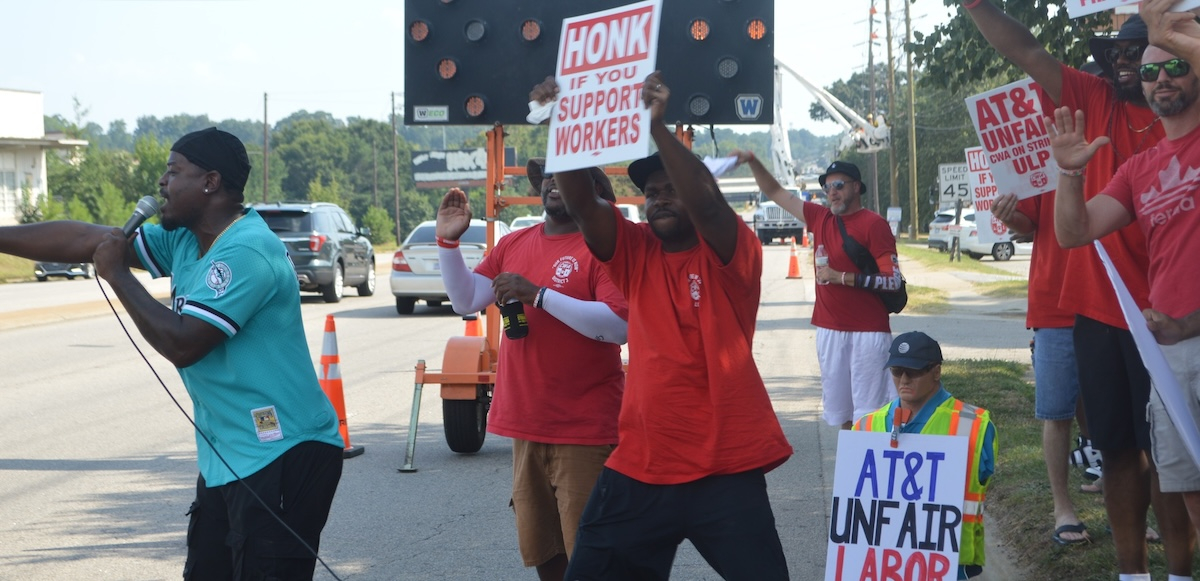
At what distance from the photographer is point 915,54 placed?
37.4 ft

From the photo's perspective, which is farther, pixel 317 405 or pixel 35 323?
pixel 35 323

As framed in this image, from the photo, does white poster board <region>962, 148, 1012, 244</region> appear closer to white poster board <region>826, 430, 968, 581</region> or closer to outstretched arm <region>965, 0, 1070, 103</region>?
outstretched arm <region>965, 0, 1070, 103</region>

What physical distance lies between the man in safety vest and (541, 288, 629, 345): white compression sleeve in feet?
3.79

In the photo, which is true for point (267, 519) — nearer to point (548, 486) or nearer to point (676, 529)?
point (676, 529)

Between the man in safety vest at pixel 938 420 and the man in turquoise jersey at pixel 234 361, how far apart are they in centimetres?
234

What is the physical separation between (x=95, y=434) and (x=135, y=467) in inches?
66.3

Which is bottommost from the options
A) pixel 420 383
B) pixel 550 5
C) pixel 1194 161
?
pixel 420 383

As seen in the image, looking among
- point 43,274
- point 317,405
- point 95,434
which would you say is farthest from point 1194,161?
point 43,274

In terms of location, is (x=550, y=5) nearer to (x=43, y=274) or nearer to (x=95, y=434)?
(x=95, y=434)

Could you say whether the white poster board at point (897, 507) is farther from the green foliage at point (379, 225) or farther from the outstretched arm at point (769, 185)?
the green foliage at point (379, 225)

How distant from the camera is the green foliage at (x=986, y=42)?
33.0 ft

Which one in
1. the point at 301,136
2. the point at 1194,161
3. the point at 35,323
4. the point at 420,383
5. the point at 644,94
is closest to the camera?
the point at 644,94

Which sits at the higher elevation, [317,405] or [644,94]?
[644,94]

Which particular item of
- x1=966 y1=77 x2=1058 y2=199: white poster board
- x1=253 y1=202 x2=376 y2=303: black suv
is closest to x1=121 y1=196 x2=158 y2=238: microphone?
x1=966 y1=77 x2=1058 y2=199: white poster board
